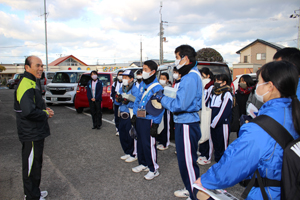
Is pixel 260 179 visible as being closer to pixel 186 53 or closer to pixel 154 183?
pixel 186 53

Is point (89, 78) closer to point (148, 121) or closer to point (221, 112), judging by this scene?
point (148, 121)

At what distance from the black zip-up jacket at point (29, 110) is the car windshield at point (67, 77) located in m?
10.4

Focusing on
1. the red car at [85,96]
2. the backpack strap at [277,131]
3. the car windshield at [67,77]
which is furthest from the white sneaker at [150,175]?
the car windshield at [67,77]

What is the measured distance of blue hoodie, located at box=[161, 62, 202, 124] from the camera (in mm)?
2706

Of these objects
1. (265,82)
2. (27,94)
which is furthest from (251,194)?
(27,94)

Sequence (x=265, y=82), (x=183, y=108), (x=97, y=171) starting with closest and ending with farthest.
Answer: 1. (x=265, y=82)
2. (x=183, y=108)
3. (x=97, y=171)

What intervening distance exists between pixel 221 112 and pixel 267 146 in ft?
9.96

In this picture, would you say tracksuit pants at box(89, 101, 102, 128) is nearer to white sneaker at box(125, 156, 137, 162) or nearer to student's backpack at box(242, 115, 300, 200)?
white sneaker at box(125, 156, 137, 162)

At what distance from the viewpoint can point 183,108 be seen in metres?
2.70

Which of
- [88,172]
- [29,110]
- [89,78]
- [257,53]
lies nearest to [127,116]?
[88,172]

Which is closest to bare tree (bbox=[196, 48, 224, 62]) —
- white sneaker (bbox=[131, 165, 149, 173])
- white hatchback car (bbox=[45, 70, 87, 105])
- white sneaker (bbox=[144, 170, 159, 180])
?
white hatchback car (bbox=[45, 70, 87, 105])

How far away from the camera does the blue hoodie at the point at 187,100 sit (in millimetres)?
2706

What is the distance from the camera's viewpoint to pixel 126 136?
15.5 feet

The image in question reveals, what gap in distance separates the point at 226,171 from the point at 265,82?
671mm
